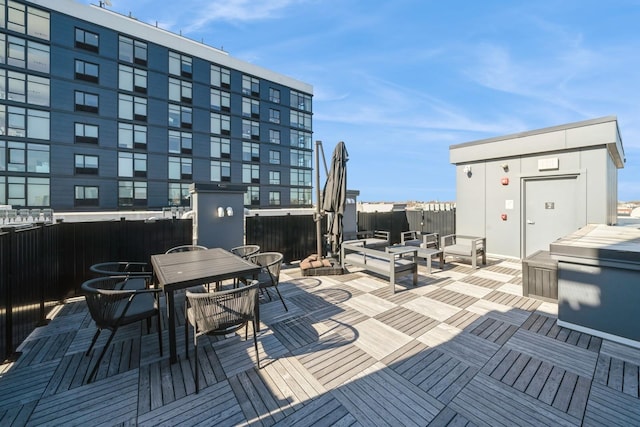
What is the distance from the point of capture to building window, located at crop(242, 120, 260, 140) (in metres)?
29.7

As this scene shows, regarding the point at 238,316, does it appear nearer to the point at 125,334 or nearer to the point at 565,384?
the point at 125,334

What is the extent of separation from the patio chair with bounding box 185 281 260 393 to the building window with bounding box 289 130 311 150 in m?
32.8

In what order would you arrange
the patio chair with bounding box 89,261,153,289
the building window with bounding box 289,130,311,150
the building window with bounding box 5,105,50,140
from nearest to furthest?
the patio chair with bounding box 89,261,153,289 < the building window with bounding box 5,105,50,140 < the building window with bounding box 289,130,311,150

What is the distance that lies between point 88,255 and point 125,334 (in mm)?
2591

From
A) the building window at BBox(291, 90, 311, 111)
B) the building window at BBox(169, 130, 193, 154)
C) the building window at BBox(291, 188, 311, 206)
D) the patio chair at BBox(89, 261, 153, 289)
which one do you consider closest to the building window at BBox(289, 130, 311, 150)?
the building window at BBox(291, 90, 311, 111)

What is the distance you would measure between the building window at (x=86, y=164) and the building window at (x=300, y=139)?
1997 cm

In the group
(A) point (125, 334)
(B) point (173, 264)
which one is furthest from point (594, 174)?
(A) point (125, 334)

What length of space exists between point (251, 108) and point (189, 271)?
100 feet

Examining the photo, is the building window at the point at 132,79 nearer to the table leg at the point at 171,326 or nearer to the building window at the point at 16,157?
the building window at the point at 16,157

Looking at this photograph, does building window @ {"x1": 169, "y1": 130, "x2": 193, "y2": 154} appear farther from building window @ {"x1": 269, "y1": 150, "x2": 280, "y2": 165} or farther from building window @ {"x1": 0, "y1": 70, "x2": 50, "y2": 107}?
building window @ {"x1": 269, "y1": 150, "x2": 280, "y2": 165}

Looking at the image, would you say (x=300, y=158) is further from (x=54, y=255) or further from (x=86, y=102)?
(x=54, y=255)

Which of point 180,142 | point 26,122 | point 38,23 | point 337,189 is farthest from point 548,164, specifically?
point 38,23

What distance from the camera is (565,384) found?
231 centimetres

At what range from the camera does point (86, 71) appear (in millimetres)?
20922
